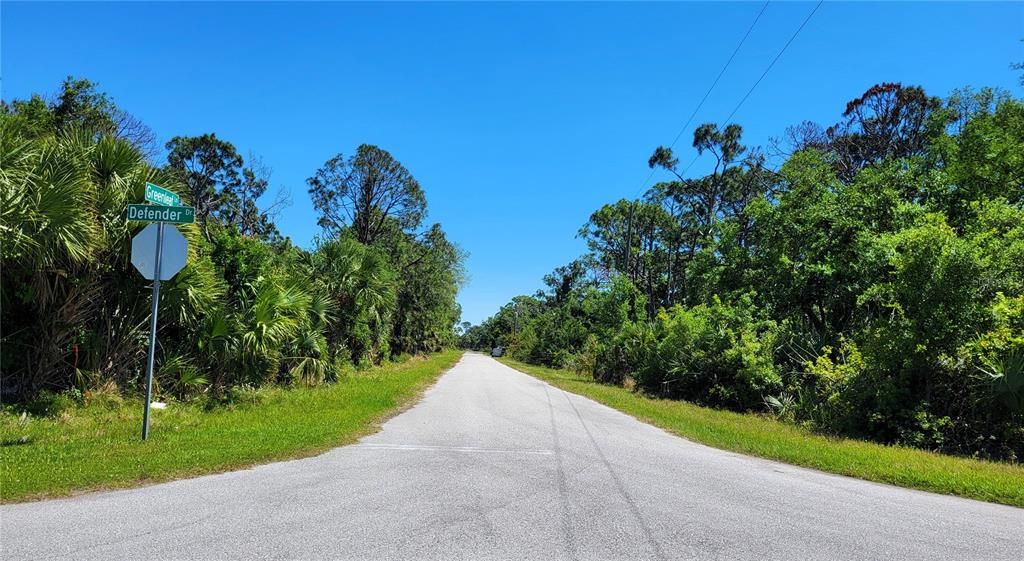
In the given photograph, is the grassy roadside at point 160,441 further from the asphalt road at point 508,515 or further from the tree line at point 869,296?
the tree line at point 869,296

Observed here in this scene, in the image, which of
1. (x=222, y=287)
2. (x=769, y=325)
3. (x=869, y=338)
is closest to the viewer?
(x=222, y=287)

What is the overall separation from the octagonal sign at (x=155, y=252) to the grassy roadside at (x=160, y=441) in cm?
261

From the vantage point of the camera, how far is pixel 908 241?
1263cm

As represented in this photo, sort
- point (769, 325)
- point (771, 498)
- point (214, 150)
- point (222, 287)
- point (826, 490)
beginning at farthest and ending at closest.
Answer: point (214, 150) < point (769, 325) < point (222, 287) < point (826, 490) < point (771, 498)

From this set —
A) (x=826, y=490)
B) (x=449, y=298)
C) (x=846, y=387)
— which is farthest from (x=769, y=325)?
(x=449, y=298)

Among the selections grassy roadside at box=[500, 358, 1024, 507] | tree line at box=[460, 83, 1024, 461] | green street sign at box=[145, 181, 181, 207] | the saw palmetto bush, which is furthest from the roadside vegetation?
tree line at box=[460, 83, 1024, 461]

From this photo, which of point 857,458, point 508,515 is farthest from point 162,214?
point 857,458

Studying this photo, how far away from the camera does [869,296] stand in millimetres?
14992

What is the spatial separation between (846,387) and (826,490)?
26.6 feet

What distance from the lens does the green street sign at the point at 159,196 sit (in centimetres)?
807

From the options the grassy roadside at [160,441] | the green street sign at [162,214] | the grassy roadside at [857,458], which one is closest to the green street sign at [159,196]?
the green street sign at [162,214]

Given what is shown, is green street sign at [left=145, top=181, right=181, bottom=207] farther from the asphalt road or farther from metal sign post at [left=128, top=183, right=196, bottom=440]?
the asphalt road

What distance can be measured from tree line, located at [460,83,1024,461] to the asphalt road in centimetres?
618

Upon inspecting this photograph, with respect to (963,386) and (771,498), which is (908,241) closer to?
(963,386)
